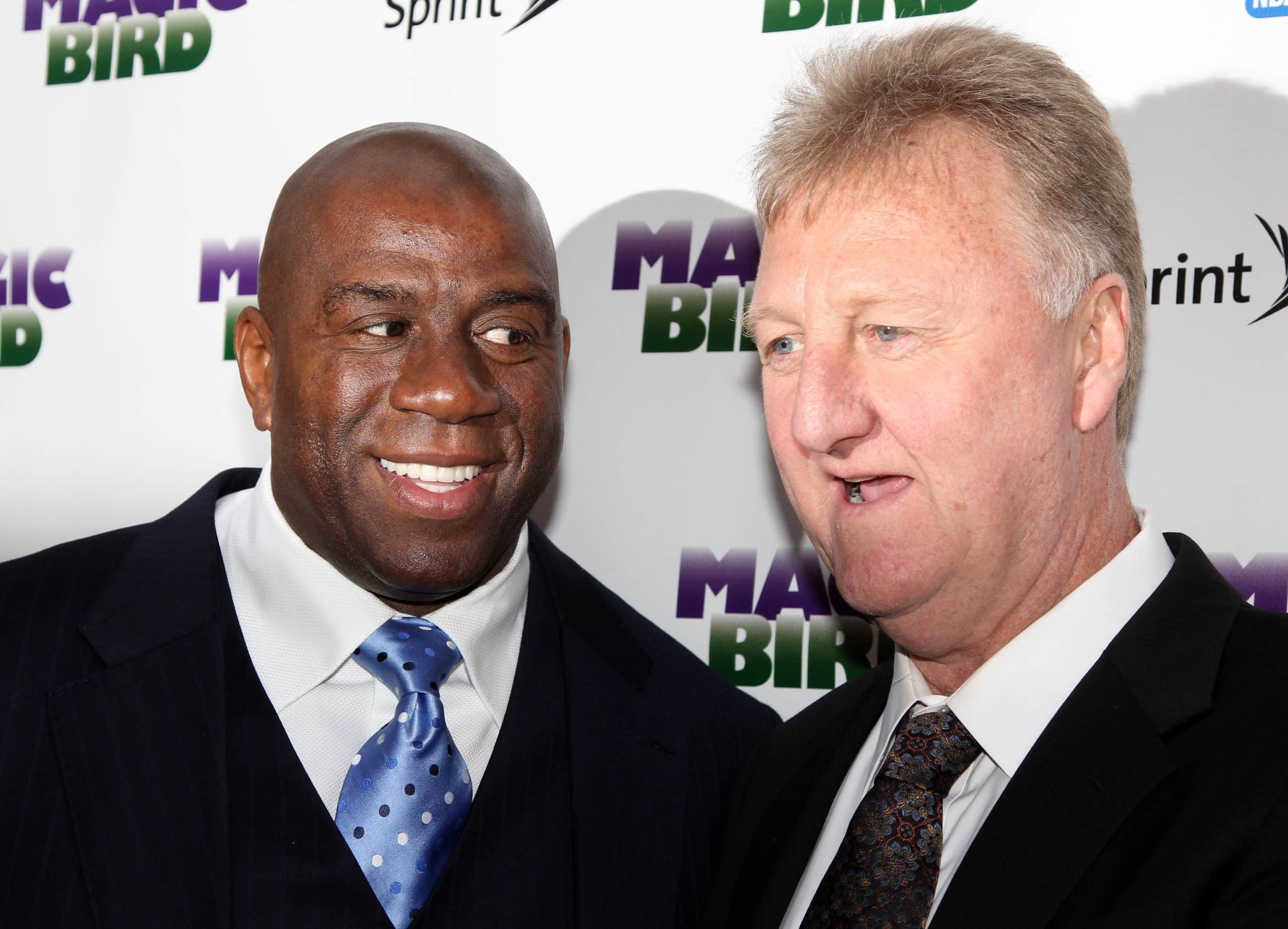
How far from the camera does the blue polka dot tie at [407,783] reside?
6.44 feet

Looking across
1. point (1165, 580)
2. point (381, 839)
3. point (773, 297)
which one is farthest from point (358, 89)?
point (1165, 580)

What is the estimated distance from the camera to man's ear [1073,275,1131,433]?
1757 mm

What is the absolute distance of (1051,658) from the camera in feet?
5.76

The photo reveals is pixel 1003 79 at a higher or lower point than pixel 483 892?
higher

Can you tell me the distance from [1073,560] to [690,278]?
1.22 m

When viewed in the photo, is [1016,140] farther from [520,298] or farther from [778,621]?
[778,621]

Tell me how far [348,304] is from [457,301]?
17 centimetres

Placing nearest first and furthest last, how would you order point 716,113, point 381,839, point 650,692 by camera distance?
point 381,839 → point 650,692 → point 716,113

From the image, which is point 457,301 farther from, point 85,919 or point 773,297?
point 85,919

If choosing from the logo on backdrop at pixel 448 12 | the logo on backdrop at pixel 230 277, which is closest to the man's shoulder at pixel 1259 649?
the logo on backdrop at pixel 448 12

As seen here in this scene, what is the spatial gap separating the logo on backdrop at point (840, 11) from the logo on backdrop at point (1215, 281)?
0.64 metres

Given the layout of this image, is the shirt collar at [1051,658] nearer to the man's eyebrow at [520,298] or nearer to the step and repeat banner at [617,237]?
the step and repeat banner at [617,237]

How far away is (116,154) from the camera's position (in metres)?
3.20

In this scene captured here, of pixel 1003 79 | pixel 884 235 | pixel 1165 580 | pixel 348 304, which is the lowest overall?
pixel 1165 580
